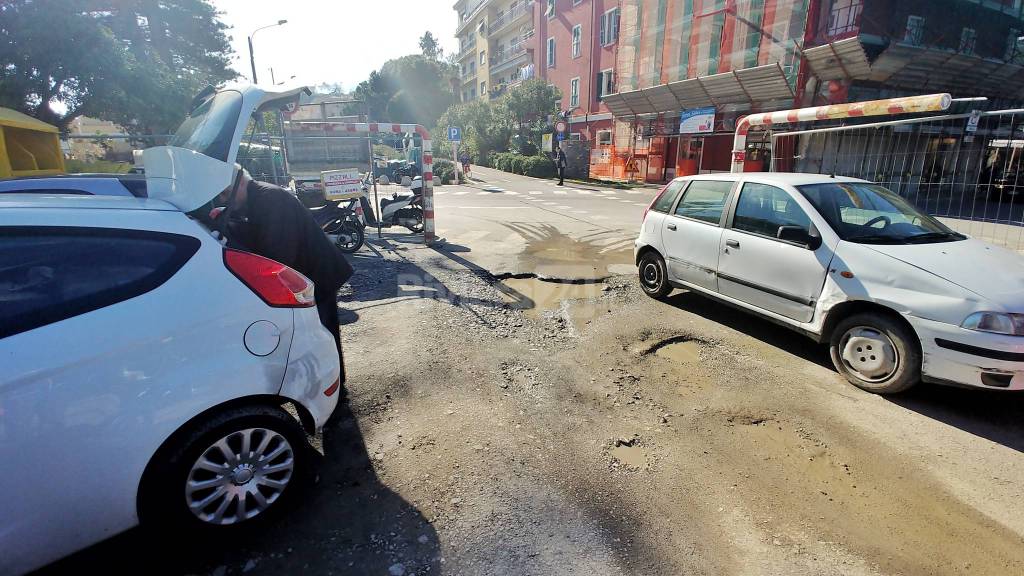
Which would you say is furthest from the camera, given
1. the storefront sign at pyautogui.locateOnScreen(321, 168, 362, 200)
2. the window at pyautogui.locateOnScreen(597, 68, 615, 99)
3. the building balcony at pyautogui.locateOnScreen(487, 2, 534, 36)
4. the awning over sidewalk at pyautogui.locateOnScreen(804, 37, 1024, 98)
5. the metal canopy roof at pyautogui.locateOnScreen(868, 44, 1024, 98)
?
the building balcony at pyautogui.locateOnScreen(487, 2, 534, 36)

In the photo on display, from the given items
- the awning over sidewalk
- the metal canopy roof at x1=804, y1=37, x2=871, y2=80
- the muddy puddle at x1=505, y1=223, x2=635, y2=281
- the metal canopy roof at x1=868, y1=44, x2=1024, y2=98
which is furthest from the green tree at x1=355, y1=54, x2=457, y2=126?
the muddy puddle at x1=505, y1=223, x2=635, y2=281

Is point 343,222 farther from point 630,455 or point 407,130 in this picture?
point 630,455

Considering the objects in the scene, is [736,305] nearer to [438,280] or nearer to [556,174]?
[438,280]

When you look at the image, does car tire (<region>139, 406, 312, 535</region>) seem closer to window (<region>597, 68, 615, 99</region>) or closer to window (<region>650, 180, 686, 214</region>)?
window (<region>650, 180, 686, 214</region>)

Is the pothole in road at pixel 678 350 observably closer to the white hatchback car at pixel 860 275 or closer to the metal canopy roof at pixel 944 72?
the white hatchback car at pixel 860 275

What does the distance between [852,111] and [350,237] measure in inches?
313

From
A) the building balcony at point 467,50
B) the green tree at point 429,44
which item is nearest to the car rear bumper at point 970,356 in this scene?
the building balcony at point 467,50

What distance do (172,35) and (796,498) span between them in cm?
3553

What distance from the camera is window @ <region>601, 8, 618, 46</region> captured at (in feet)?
97.3

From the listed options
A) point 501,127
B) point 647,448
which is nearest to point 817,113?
point 647,448

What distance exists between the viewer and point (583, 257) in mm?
8469

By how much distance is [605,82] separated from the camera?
30.8 metres

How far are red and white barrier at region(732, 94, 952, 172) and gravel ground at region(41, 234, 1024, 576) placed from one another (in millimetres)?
3550

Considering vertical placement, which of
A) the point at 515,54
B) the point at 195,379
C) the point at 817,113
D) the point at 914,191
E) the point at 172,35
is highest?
the point at 515,54
